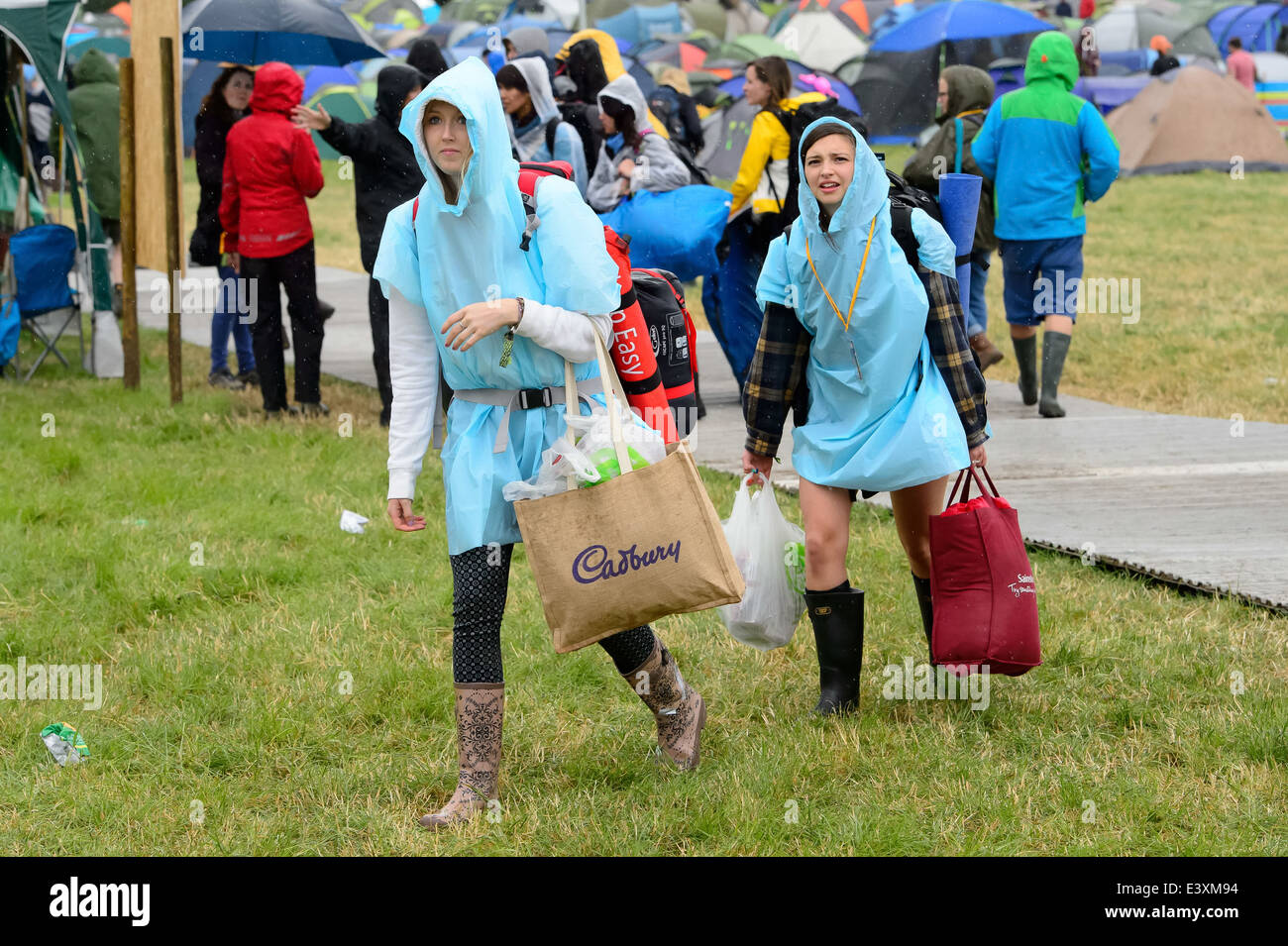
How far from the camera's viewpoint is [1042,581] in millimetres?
5586

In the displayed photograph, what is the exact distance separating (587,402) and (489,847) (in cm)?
115

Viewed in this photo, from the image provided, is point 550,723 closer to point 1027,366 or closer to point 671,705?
point 671,705

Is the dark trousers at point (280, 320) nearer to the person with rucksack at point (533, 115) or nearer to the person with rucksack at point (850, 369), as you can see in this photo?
the person with rucksack at point (533, 115)

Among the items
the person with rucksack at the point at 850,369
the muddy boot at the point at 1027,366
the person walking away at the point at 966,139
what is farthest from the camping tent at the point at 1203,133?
the person with rucksack at the point at 850,369

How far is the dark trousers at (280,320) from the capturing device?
333 inches

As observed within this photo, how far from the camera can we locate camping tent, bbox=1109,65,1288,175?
2447 centimetres

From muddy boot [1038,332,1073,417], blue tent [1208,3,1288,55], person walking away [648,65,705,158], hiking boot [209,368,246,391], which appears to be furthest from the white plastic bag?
blue tent [1208,3,1288,55]

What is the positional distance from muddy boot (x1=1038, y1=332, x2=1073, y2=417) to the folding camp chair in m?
6.67

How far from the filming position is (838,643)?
4418 millimetres

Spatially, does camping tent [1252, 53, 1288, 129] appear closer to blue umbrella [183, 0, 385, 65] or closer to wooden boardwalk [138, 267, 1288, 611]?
wooden boardwalk [138, 267, 1288, 611]

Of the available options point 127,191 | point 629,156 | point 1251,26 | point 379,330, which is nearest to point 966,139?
point 629,156

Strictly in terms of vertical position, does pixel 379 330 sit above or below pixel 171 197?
below

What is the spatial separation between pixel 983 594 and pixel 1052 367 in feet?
15.8

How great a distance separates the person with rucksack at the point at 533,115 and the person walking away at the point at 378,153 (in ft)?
1.80
